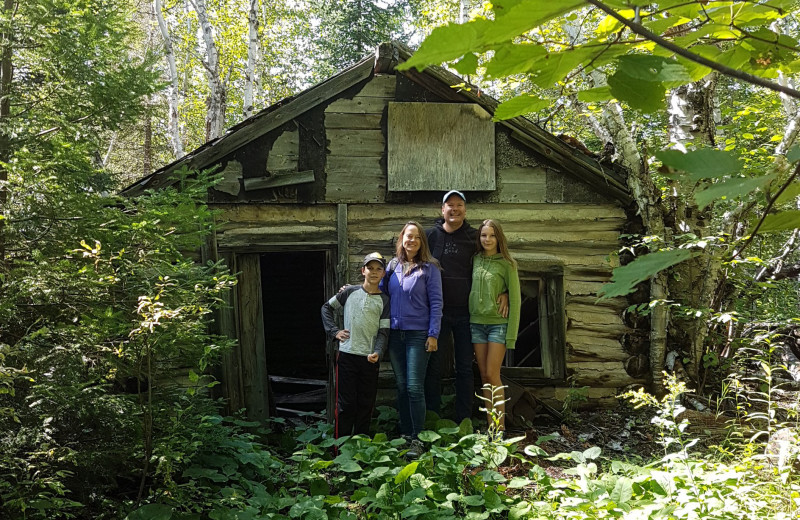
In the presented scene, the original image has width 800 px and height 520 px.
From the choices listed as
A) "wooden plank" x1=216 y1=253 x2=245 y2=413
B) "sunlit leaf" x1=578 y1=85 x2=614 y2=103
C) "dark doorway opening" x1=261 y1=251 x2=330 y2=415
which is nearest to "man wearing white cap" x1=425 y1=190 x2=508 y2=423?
"wooden plank" x1=216 y1=253 x2=245 y2=413

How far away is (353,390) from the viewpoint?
5.39 m

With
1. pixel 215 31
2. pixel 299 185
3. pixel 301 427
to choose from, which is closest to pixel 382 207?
pixel 299 185

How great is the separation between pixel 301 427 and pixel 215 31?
16.9 metres

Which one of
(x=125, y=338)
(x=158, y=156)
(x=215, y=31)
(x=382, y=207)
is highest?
(x=215, y=31)

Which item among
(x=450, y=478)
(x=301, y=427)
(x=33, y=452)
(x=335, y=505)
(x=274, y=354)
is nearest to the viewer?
(x=33, y=452)

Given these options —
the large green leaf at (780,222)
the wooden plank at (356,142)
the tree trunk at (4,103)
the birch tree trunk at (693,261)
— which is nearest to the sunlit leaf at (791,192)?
the large green leaf at (780,222)

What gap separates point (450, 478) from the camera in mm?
4219

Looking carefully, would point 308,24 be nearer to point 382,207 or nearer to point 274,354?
point 274,354

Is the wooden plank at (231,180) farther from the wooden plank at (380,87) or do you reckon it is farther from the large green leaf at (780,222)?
the large green leaf at (780,222)

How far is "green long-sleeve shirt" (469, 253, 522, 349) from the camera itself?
211 inches

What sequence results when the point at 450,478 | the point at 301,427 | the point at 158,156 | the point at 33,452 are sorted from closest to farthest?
the point at 33,452, the point at 450,478, the point at 301,427, the point at 158,156

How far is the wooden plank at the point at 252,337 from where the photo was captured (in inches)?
258

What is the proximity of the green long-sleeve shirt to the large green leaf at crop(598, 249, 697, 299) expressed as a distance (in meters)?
4.73

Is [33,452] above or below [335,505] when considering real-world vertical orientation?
above
